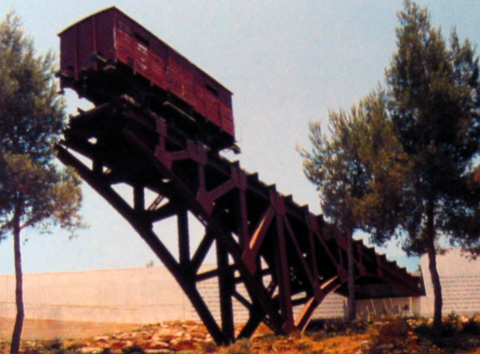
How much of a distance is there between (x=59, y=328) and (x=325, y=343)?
60.2ft

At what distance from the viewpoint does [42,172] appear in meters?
18.5

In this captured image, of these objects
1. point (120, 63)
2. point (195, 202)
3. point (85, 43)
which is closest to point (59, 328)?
point (195, 202)

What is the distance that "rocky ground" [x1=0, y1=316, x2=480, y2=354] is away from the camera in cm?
1638

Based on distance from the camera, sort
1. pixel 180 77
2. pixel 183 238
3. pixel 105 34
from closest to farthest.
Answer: pixel 105 34
pixel 180 77
pixel 183 238

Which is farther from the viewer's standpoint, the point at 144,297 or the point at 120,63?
the point at 144,297

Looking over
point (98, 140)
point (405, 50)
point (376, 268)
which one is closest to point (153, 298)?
point (376, 268)

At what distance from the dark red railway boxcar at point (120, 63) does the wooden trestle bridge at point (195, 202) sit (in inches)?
41.8

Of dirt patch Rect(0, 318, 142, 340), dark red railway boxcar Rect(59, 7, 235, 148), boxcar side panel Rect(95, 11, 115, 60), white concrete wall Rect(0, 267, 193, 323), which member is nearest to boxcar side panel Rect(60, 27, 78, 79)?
dark red railway boxcar Rect(59, 7, 235, 148)

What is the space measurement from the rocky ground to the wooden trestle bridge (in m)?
1.46

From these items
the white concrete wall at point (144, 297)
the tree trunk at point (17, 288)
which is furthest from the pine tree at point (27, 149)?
the white concrete wall at point (144, 297)

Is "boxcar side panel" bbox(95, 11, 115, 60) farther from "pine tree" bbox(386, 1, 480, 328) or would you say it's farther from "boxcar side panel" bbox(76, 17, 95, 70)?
"pine tree" bbox(386, 1, 480, 328)

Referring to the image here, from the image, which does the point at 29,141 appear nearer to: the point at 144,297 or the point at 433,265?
the point at 433,265

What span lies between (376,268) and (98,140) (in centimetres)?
1795

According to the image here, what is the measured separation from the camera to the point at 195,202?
55.9ft
